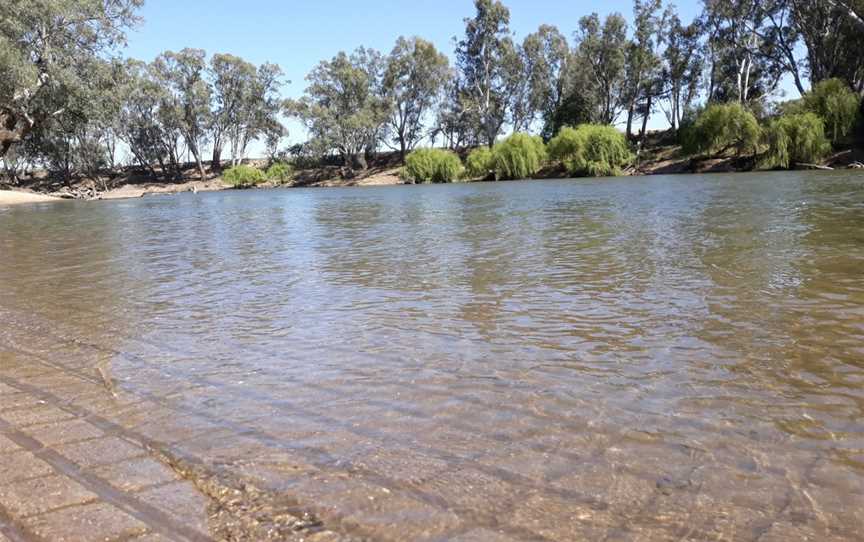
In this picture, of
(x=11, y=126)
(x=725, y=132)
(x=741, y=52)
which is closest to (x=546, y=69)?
(x=741, y=52)

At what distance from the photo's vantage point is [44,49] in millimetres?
41125

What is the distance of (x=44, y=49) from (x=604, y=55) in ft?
184

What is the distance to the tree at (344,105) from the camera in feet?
259

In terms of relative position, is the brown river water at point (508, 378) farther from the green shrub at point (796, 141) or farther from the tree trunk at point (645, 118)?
the tree trunk at point (645, 118)

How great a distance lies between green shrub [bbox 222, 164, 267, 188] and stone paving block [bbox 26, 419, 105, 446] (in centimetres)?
8299

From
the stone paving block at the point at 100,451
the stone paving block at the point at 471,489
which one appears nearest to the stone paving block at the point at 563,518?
the stone paving block at the point at 471,489

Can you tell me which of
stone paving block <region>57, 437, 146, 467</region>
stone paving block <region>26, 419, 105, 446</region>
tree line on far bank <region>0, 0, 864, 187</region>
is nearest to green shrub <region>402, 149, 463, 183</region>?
tree line on far bank <region>0, 0, 864, 187</region>

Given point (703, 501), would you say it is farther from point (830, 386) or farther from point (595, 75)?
point (595, 75)

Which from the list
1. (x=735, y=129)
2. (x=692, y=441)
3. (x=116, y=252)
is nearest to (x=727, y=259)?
(x=692, y=441)

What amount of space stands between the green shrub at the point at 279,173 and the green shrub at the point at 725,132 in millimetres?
52644

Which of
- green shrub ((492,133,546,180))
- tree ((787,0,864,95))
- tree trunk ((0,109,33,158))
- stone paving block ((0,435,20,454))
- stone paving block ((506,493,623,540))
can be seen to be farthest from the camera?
green shrub ((492,133,546,180))

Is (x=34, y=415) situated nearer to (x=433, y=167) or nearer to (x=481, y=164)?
(x=481, y=164)

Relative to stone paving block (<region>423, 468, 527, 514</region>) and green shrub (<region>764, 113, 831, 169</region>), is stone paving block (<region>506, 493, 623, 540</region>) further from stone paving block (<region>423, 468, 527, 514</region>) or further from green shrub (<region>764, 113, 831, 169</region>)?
green shrub (<region>764, 113, 831, 169</region>)

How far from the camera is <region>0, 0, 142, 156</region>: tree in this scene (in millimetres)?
38250
